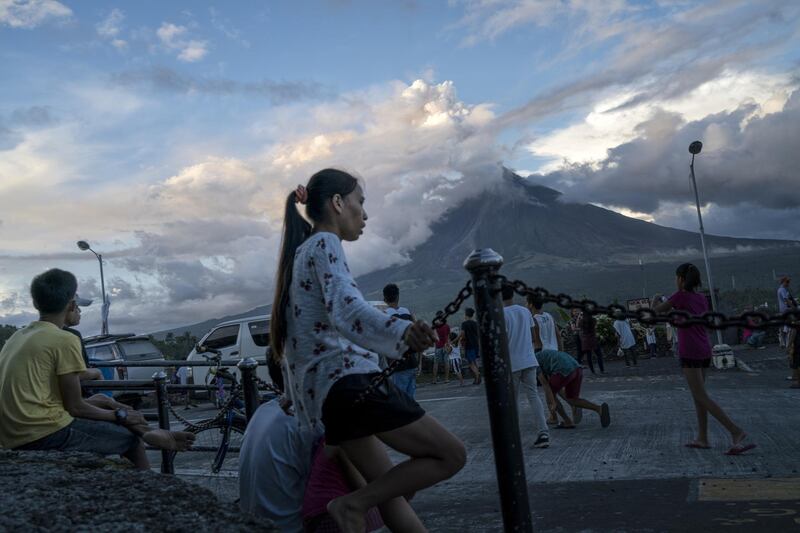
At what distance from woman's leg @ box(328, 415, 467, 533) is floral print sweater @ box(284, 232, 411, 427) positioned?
0.76 feet

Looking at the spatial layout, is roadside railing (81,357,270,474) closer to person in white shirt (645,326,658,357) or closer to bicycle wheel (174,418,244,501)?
bicycle wheel (174,418,244,501)

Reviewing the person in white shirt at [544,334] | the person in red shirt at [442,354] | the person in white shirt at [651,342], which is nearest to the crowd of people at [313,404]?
the person in white shirt at [544,334]

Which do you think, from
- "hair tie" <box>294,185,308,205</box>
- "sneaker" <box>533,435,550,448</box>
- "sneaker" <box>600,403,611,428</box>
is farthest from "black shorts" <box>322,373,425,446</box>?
"sneaker" <box>600,403,611,428</box>

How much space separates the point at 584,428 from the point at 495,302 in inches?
238

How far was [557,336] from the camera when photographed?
9453 millimetres

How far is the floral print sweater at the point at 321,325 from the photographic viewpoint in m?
2.48

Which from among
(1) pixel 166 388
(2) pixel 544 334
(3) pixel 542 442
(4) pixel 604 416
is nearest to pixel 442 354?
(2) pixel 544 334

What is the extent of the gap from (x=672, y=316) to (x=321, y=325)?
4.10ft

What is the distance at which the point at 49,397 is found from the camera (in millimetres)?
3863

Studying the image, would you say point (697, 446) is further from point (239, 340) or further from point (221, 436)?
point (239, 340)

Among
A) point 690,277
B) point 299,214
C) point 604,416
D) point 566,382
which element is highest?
point 299,214

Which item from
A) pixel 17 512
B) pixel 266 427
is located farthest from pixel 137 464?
pixel 17 512

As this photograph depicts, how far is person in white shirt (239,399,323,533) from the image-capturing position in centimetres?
319

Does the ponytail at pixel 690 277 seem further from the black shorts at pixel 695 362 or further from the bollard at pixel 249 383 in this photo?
the bollard at pixel 249 383
